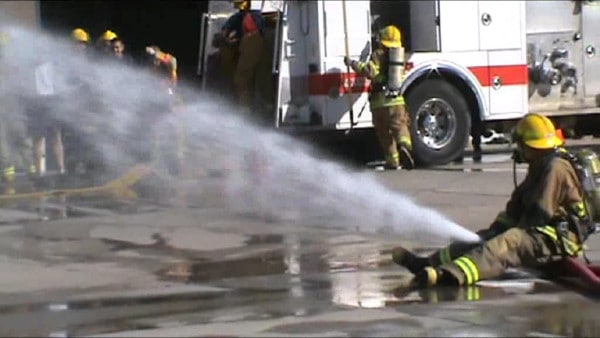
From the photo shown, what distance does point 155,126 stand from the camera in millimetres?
16438

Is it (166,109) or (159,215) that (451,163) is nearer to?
(166,109)

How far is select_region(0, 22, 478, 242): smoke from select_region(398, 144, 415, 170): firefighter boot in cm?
68

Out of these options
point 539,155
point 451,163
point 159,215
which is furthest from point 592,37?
point 539,155

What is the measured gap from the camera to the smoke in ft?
46.8

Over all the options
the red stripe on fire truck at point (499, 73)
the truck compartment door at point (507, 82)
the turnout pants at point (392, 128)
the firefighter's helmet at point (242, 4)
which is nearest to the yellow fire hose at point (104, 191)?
the firefighter's helmet at point (242, 4)

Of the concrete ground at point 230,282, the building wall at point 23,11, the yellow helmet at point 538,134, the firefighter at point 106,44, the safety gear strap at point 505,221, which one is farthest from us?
the building wall at point 23,11

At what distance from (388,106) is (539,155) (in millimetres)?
6626

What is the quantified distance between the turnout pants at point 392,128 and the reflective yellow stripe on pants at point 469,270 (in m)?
6.89

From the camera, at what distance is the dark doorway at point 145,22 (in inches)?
807

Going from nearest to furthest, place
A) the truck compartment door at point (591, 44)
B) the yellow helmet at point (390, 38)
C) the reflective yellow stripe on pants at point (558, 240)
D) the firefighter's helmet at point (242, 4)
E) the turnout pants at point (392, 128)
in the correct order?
the reflective yellow stripe on pants at point (558, 240)
the yellow helmet at point (390, 38)
the turnout pants at point (392, 128)
the firefighter's helmet at point (242, 4)
the truck compartment door at point (591, 44)

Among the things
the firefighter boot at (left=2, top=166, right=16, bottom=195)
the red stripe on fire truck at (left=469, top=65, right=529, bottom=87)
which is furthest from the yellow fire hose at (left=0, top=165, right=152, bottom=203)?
the red stripe on fire truck at (left=469, top=65, right=529, bottom=87)

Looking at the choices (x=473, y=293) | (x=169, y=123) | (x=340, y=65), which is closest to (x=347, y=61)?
(x=340, y=65)

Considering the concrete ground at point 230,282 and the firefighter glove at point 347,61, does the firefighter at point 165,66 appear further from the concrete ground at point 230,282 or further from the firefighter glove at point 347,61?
the concrete ground at point 230,282

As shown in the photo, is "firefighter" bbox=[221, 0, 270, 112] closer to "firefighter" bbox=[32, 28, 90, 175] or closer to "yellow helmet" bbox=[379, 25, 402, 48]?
"yellow helmet" bbox=[379, 25, 402, 48]
